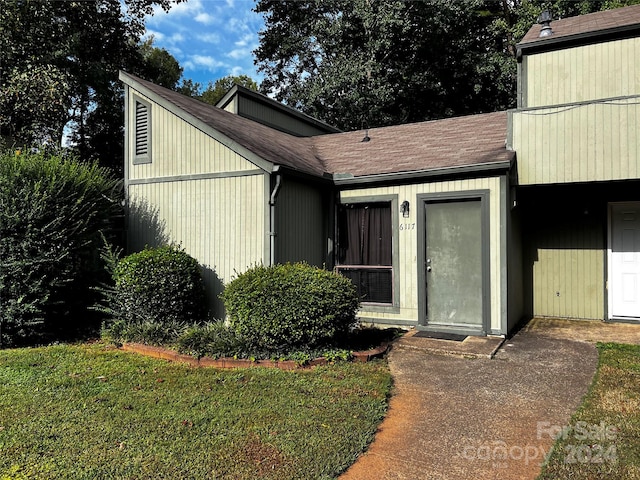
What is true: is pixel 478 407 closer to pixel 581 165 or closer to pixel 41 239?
pixel 581 165

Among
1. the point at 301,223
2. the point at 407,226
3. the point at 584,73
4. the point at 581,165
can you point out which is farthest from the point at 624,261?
the point at 301,223

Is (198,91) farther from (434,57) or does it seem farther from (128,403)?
(128,403)

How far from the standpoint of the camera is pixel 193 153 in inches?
286

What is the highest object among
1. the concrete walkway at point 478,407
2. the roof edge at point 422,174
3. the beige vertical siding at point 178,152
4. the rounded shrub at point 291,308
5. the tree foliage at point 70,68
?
the tree foliage at point 70,68

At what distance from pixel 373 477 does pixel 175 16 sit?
19965 millimetres

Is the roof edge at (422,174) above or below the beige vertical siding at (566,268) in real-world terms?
above

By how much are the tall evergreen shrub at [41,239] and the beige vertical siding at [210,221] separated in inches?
39.1

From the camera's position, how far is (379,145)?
9.44 m

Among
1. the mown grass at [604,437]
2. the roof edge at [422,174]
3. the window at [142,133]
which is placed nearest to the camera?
the mown grass at [604,437]

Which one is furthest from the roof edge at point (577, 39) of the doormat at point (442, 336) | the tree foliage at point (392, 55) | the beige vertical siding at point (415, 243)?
the tree foliage at point (392, 55)

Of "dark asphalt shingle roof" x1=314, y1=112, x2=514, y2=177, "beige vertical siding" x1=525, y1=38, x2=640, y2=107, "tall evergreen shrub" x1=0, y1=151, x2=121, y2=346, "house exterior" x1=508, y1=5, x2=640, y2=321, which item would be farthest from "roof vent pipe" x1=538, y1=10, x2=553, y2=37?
"tall evergreen shrub" x1=0, y1=151, x2=121, y2=346

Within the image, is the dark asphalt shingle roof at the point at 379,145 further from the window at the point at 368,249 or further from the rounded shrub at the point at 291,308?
the rounded shrub at the point at 291,308

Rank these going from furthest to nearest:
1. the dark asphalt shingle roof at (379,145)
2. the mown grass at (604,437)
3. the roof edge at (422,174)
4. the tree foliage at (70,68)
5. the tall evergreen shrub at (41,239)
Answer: the tree foliage at (70,68), the dark asphalt shingle roof at (379,145), the roof edge at (422,174), the tall evergreen shrub at (41,239), the mown grass at (604,437)

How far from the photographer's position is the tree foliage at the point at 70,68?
1251cm
